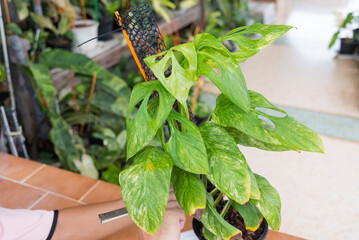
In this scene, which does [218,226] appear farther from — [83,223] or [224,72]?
[83,223]

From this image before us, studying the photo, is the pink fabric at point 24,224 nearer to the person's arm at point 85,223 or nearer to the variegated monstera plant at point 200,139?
the person's arm at point 85,223

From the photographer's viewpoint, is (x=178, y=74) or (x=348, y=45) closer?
(x=178, y=74)

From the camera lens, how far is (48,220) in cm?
113

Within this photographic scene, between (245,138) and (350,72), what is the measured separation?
3.23 metres

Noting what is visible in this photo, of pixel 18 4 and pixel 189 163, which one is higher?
pixel 18 4

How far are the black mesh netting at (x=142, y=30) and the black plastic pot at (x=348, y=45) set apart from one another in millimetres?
3751

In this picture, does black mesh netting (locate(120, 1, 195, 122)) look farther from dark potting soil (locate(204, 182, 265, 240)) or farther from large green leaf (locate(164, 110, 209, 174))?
dark potting soil (locate(204, 182, 265, 240))

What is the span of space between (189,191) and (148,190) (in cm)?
11

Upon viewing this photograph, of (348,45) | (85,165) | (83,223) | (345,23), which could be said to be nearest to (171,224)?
(83,223)

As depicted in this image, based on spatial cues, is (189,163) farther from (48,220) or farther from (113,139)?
(113,139)

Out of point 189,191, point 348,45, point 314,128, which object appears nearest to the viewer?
point 189,191

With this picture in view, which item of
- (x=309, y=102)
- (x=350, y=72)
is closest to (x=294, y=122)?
(x=309, y=102)

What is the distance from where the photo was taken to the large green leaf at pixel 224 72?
729 mm

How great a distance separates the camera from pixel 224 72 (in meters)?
0.74
